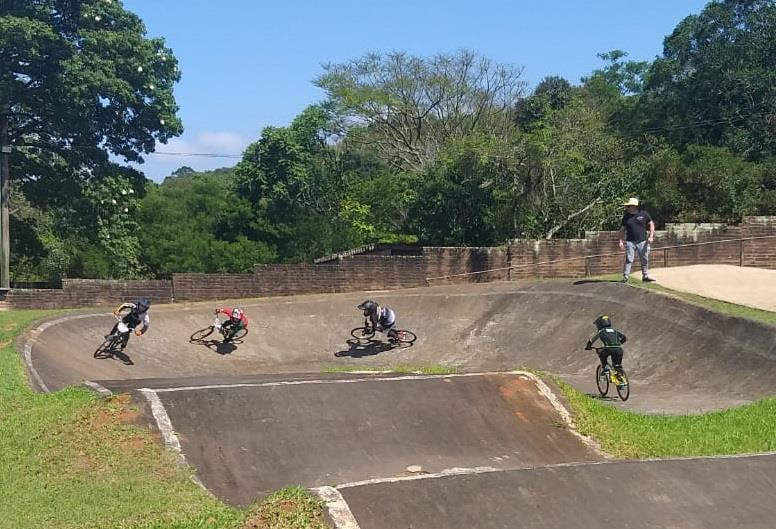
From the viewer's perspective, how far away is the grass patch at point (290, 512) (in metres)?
Result: 6.09

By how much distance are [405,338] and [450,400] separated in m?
9.95

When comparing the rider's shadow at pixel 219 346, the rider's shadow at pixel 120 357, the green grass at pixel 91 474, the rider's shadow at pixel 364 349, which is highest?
the green grass at pixel 91 474

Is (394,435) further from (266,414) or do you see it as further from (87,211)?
(87,211)

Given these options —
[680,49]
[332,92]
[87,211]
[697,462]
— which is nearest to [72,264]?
[87,211]

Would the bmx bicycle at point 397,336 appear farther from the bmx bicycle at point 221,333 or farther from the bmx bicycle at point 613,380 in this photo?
the bmx bicycle at point 613,380

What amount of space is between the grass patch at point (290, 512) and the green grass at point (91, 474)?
0.02 m

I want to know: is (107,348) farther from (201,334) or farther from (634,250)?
(634,250)

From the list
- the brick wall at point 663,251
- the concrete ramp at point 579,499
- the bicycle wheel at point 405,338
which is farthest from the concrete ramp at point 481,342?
the concrete ramp at point 579,499

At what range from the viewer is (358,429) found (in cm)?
1077

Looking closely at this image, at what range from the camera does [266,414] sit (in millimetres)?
10789

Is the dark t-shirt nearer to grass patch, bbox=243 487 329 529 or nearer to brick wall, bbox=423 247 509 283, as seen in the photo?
brick wall, bbox=423 247 509 283

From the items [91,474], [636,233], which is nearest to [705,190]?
[636,233]

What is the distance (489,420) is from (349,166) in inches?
1425

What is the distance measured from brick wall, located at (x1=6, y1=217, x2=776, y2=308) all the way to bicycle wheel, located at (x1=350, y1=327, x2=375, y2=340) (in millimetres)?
4244
